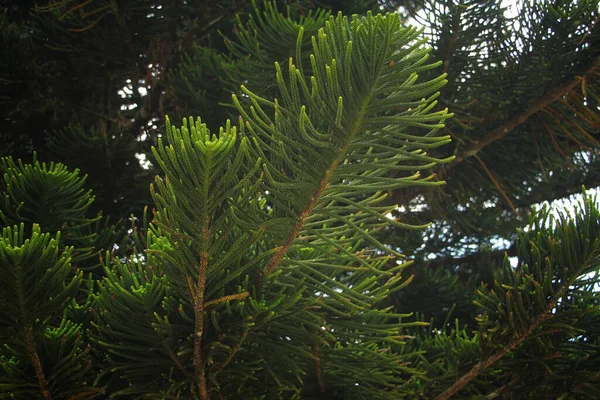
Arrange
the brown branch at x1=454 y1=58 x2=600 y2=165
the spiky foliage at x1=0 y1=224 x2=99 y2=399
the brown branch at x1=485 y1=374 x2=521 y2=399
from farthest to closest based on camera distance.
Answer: the brown branch at x1=454 y1=58 x2=600 y2=165, the brown branch at x1=485 y1=374 x2=521 y2=399, the spiky foliage at x1=0 y1=224 x2=99 y2=399

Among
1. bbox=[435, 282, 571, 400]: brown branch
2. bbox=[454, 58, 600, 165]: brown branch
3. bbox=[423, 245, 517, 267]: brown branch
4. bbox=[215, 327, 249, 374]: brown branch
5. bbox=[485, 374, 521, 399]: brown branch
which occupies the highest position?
bbox=[454, 58, 600, 165]: brown branch

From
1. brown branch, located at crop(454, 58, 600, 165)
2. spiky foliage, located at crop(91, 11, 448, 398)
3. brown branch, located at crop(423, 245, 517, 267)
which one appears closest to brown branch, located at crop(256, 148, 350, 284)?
spiky foliage, located at crop(91, 11, 448, 398)

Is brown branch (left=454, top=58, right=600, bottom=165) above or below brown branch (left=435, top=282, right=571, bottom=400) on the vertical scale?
above

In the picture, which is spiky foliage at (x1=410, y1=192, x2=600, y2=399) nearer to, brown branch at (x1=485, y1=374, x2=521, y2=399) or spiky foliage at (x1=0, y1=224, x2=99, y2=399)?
brown branch at (x1=485, y1=374, x2=521, y2=399)

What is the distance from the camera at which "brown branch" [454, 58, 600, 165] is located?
192cm

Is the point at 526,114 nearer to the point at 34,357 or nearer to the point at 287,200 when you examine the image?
the point at 287,200

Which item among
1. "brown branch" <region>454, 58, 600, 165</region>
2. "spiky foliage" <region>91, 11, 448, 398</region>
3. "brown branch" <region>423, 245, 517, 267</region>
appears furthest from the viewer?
"brown branch" <region>423, 245, 517, 267</region>

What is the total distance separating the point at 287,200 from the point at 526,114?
3.83 feet

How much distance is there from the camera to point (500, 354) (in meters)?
1.42

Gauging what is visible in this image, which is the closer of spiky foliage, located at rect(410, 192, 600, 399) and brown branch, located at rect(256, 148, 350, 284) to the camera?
brown branch, located at rect(256, 148, 350, 284)

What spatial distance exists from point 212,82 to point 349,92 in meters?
1.29

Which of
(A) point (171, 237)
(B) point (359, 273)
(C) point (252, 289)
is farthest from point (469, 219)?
(A) point (171, 237)

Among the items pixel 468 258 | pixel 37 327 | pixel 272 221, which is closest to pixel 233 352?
pixel 272 221

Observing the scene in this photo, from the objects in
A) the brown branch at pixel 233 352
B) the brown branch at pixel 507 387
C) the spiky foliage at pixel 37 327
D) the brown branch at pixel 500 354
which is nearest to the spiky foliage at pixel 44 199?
the spiky foliage at pixel 37 327
